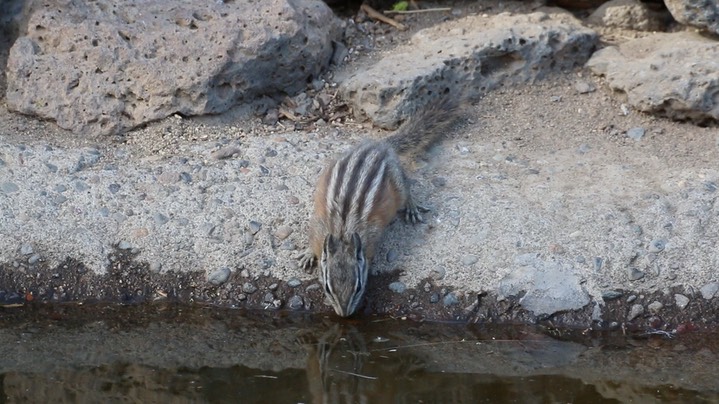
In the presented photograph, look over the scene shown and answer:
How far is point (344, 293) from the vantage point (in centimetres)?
584

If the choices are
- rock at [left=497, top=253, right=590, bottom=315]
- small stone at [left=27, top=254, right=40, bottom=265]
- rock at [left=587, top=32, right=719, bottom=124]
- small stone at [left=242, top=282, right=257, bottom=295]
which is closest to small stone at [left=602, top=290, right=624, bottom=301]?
rock at [left=497, top=253, right=590, bottom=315]

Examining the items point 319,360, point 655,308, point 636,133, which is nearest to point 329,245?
point 319,360

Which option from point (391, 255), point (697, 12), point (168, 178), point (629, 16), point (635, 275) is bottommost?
point (635, 275)

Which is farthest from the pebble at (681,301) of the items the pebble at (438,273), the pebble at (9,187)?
the pebble at (9,187)

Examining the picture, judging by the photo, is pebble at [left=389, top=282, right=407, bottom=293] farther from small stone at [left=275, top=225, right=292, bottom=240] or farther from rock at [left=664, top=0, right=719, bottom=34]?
rock at [left=664, top=0, right=719, bottom=34]

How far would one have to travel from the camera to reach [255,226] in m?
6.48

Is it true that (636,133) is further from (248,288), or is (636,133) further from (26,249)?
(26,249)

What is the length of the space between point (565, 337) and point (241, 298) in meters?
1.81

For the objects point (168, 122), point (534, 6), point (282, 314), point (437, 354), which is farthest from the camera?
point (534, 6)

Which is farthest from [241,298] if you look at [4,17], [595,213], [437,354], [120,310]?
[4,17]

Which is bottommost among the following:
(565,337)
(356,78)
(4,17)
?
(565,337)

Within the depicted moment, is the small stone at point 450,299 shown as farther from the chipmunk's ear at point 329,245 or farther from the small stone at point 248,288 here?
the small stone at point 248,288

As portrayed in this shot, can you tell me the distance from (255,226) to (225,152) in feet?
2.55

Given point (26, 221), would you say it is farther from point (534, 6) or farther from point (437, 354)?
point (534, 6)
